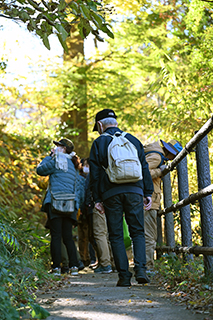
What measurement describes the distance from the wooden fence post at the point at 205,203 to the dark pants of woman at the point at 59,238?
310 cm

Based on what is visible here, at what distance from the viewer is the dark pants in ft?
13.9

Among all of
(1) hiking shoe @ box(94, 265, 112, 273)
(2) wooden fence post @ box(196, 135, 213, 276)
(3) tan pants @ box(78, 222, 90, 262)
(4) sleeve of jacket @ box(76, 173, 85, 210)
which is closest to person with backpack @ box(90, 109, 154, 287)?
(2) wooden fence post @ box(196, 135, 213, 276)

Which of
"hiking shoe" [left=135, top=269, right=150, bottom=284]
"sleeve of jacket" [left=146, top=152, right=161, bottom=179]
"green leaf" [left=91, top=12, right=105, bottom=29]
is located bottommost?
"hiking shoe" [left=135, top=269, right=150, bottom=284]

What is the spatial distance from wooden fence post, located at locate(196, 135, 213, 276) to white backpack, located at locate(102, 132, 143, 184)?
77cm

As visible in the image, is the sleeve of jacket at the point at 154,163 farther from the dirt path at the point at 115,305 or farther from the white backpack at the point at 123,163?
the dirt path at the point at 115,305

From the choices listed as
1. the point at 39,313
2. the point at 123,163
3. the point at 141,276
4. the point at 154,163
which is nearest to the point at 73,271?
the point at 154,163

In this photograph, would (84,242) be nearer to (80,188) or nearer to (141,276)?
(80,188)

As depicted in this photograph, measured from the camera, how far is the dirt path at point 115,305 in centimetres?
270

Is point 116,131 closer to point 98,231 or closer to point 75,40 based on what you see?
point 98,231

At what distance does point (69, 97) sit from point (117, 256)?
8.84 meters

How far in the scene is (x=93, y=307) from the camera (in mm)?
3104

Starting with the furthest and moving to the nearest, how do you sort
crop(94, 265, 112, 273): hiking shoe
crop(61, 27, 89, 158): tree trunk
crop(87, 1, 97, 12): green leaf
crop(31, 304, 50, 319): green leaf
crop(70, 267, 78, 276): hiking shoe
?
crop(61, 27, 89, 158): tree trunk, crop(94, 265, 112, 273): hiking shoe, crop(70, 267, 78, 276): hiking shoe, crop(87, 1, 97, 12): green leaf, crop(31, 304, 50, 319): green leaf

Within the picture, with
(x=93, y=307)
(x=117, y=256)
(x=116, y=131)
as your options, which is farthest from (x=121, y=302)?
(x=116, y=131)

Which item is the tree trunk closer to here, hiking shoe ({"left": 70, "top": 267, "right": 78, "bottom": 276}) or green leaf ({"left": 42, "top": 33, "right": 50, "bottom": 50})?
hiking shoe ({"left": 70, "top": 267, "right": 78, "bottom": 276})
